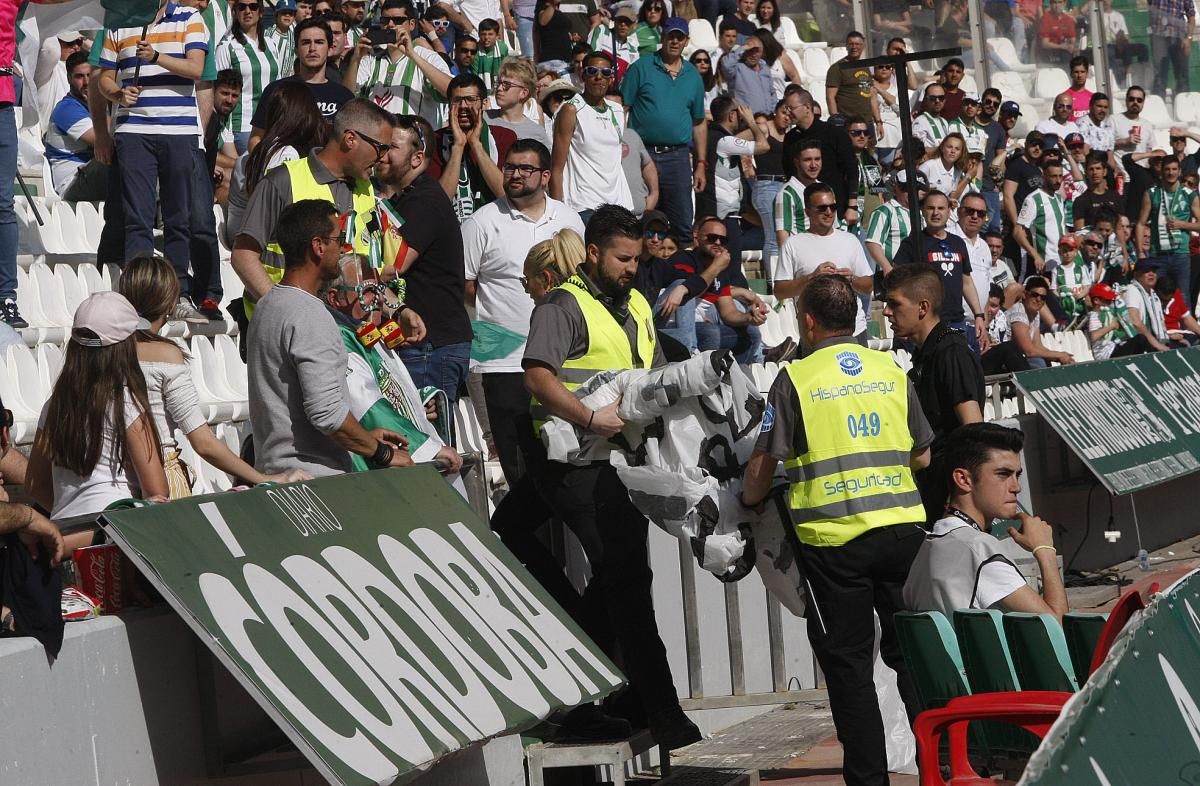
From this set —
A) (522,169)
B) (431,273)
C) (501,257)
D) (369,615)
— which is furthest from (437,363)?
(369,615)

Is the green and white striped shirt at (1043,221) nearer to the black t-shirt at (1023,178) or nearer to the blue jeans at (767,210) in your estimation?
the black t-shirt at (1023,178)

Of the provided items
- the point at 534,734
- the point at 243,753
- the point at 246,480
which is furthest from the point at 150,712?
the point at 534,734

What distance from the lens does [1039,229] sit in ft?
59.0

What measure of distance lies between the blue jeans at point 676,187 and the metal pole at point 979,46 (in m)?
12.3

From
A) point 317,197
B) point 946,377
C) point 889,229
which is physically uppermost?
point 317,197

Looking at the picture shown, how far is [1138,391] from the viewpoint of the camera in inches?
454

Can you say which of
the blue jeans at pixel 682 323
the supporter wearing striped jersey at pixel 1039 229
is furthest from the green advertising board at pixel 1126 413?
the supporter wearing striped jersey at pixel 1039 229

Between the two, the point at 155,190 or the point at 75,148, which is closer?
the point at 155,190

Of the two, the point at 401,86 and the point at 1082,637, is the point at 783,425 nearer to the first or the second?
the point at 1082,637

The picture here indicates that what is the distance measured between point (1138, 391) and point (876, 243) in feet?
10.3

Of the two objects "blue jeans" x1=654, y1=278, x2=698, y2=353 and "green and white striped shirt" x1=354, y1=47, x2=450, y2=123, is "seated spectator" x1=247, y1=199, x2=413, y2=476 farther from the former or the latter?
"green and white striped shirt" x1=354, y1=47, x2=450, y2=123

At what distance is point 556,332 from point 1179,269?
48.9 ft

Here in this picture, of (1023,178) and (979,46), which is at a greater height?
(979,46)

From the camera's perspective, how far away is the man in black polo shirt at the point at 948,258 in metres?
12.9
